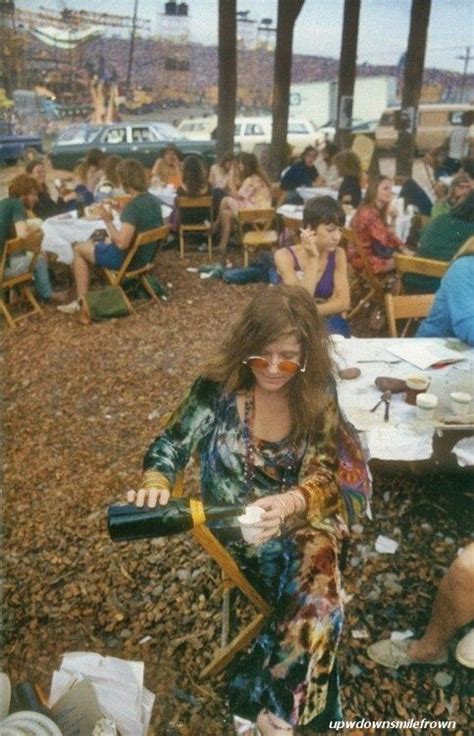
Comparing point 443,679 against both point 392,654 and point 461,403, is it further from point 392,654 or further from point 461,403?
point 461,403

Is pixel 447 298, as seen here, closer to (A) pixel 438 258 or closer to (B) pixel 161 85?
(A) pixel 438 258

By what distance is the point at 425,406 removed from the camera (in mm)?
2463

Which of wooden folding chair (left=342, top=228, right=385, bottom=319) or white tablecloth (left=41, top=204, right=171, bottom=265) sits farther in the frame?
white tablecloth (left=41, top=204, right=171, bottom=265)

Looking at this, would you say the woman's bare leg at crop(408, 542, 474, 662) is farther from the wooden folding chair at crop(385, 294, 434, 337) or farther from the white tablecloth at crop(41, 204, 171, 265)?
the white tablecloth at crop(41, 204, 171, 265)

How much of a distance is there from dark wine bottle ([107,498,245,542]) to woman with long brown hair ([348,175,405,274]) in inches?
187

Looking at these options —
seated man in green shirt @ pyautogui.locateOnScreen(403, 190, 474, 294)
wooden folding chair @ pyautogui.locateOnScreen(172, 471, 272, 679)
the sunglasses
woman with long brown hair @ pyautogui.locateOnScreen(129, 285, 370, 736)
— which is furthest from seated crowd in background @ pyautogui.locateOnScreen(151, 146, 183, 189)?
wooden folding chair @ pyautogui.locateOnScreen(172, 471, 272, 679)

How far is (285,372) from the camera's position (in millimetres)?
2184

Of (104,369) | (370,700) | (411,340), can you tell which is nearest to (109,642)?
(370,700)

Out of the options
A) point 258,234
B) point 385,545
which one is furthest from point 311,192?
point 385,545

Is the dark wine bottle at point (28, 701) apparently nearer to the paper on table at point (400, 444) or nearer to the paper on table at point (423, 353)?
the paper on table at point (400, 444)

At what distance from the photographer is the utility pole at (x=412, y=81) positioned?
37.3ft

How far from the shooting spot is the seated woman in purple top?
4.25 metres

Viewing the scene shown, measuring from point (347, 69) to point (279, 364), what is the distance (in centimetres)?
1309

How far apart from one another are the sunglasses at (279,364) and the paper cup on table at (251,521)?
0.51 m
